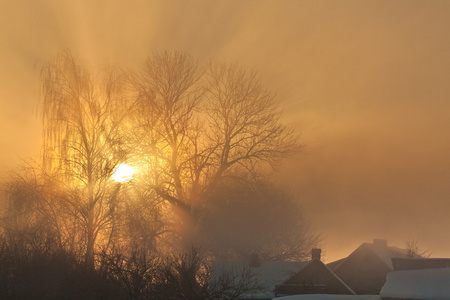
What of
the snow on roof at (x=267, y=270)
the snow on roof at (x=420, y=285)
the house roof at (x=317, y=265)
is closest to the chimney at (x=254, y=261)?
the snow on roof at (x=267, y=270)

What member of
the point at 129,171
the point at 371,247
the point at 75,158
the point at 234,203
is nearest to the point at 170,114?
the point at 129,171

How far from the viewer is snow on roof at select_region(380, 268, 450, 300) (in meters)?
22.1

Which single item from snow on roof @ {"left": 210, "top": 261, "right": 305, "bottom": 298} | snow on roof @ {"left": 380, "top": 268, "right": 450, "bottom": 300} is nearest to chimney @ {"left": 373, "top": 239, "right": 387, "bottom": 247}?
snow on roof @ {"left": 210, "top": 261, "right": 305, "bottom": 298}

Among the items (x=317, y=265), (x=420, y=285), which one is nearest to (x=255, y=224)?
(x=317, y=265)

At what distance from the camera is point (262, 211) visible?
48156mm

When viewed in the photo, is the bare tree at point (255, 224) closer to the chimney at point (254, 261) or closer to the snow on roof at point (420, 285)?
the chimney at point (254, 261)

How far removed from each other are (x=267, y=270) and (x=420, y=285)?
1976cm

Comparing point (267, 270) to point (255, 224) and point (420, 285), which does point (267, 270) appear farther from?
point (420, 285)

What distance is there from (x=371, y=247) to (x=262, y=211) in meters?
9.96

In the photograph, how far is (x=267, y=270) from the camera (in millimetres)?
42312

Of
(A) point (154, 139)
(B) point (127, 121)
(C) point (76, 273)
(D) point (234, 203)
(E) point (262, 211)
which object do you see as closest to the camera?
(C) point (76, 273)

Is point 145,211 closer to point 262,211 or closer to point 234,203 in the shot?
point 234,203

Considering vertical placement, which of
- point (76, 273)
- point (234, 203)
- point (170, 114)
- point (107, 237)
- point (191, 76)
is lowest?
point (76, 273)

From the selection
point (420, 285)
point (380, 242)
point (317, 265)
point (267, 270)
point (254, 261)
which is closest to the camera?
point (420, 285)
